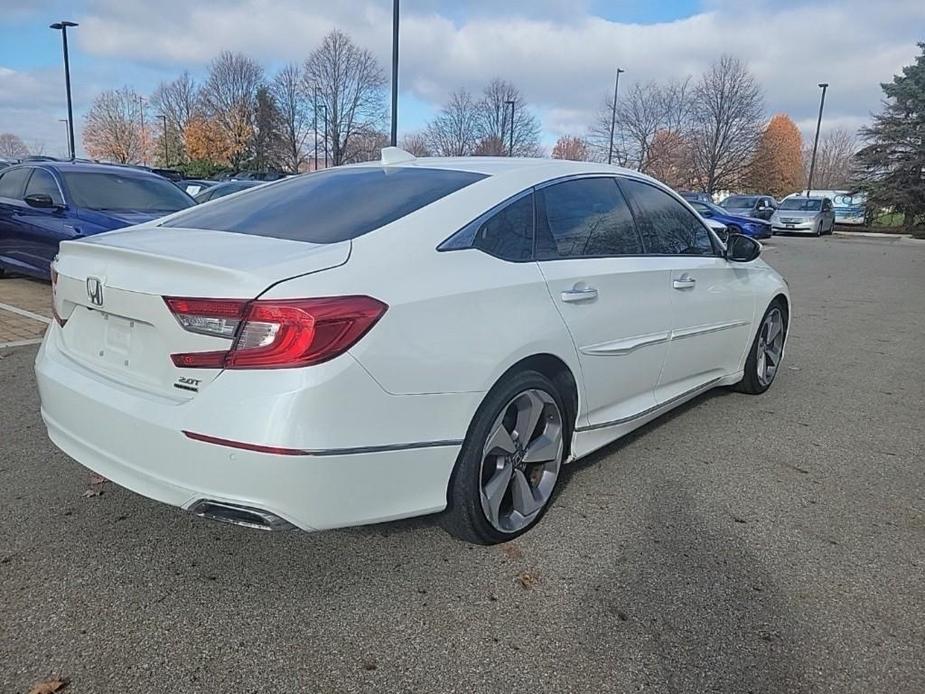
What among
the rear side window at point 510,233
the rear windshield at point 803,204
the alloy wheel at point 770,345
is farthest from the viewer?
the rear windshield at point 803,204

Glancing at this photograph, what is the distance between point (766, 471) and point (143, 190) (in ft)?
24.3

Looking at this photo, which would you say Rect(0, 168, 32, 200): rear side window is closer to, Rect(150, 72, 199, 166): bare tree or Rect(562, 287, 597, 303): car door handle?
Rect(562, 287, 597, 303): car door handle

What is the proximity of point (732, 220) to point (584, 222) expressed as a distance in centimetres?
1962

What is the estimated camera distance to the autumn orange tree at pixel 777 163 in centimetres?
4428

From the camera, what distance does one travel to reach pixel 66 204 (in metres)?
7.71

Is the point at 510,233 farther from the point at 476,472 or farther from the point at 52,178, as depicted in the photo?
the point at 52,178

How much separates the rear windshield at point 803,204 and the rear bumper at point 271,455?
32885mm

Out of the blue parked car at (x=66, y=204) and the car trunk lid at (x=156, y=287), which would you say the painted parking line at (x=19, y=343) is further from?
the car trunk lid at (x=156, y=287)

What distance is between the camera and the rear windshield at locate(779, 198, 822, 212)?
31.2 metres

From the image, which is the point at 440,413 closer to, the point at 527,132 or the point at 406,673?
the point at 406,673

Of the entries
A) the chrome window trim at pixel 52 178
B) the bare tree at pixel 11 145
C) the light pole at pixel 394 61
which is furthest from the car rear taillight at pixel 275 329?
the bare tree at pixel 11 145

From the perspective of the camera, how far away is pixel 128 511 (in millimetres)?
3082

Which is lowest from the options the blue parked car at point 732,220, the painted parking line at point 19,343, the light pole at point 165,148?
the painted parking line at point 19,343

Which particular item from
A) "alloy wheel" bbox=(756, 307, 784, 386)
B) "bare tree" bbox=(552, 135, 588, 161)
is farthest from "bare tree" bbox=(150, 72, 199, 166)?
"alloy wheel" bbox=(756, 307, 784, 386)
